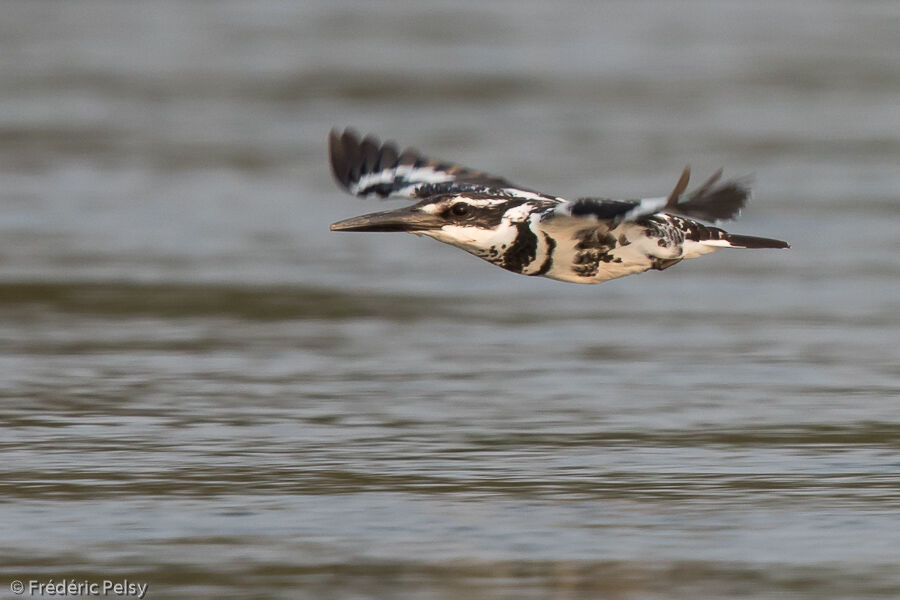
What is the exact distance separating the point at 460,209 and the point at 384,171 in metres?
1.74

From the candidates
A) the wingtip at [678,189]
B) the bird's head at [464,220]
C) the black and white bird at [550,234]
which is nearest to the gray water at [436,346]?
the black and white bird at [550,234]

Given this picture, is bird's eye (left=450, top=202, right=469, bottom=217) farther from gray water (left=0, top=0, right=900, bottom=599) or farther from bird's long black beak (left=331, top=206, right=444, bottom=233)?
gray water (left=0, top=0, right=900, bottom=599)

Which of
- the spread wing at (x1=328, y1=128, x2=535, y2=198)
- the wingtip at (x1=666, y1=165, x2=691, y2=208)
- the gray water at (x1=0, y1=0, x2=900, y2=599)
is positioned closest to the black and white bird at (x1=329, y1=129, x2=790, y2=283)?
the wingtip at (x1=666, y1=165, x2=691, y2=208)

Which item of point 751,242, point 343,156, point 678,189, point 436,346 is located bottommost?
point 436,346

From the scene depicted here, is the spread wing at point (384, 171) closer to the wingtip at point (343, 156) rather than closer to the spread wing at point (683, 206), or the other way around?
the wingtip at point (343, 156)

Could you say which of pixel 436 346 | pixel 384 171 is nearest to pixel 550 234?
pixel 384 171

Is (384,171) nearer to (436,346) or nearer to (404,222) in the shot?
(436,346)

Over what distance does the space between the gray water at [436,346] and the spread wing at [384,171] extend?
0.97 meters

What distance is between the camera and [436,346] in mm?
11445

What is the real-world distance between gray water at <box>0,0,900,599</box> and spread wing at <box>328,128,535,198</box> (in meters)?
0.97

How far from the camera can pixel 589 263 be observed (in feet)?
30.3

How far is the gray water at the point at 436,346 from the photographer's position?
7.52m

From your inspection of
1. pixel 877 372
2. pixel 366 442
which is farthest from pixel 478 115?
pixel 366 442

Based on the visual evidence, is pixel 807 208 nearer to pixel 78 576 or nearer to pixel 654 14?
pixel 78 576
